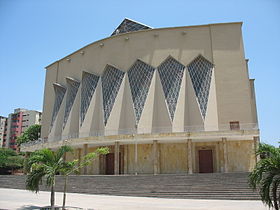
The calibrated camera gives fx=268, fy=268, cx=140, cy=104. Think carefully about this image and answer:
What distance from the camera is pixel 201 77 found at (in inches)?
1025

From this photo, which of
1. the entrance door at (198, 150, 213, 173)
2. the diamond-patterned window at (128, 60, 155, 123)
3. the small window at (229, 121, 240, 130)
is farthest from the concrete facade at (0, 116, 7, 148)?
the small window at (229, 121, 240, 130)

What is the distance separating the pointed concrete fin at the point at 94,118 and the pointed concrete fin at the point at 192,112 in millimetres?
8939

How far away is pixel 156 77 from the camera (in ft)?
89.0

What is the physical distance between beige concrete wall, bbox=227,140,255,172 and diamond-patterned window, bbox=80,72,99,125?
50.9 ft

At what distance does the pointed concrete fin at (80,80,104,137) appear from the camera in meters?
28.3

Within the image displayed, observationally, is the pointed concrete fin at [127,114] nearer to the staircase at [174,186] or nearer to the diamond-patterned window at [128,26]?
the staircase at [174,186]

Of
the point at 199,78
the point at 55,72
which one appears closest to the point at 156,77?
the point at 199,78

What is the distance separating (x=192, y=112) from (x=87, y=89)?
12.6 metres

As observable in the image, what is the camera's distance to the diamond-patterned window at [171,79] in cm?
2592

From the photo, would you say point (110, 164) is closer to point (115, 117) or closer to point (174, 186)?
point (115, 117)

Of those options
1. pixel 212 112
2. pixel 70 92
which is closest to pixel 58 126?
pixel 70 92

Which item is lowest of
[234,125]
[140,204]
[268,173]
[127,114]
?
[140,204]

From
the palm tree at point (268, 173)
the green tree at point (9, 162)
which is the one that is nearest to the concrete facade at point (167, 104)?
the green tree at point (9, 162)

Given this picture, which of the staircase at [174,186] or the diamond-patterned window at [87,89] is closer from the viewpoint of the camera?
the staircase at [174,186]
